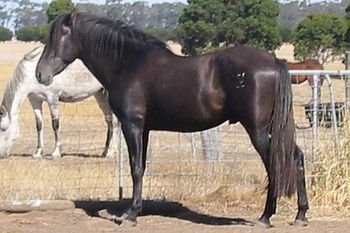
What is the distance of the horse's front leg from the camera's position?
9.41 m

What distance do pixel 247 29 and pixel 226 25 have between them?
140cm

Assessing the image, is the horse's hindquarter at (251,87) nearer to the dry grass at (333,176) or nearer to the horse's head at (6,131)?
the dry grass at (333,176)

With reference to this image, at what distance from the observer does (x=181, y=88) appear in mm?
9242

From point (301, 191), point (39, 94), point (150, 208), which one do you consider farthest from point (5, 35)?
point (301, 191)

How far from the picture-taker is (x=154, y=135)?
18.3 m

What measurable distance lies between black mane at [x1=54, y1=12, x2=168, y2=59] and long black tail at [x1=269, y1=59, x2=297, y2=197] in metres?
1.47

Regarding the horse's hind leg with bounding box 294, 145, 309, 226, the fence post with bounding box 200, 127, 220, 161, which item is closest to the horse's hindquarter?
the horse's hind leg with bounding box 294, 145, 309, 226

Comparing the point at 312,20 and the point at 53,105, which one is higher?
the point at 312,20

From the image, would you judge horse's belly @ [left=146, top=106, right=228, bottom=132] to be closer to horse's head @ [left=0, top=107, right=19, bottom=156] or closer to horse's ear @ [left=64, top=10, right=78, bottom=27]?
horse's ear @ [left=64, top=10, right=78, bottom=27]

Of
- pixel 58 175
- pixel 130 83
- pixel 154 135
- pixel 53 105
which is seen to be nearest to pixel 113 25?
pixel 130 83

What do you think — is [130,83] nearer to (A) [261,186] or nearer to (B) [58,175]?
(A) [261,186]

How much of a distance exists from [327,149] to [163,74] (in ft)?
8.57

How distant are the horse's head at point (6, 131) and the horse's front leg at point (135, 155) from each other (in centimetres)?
648

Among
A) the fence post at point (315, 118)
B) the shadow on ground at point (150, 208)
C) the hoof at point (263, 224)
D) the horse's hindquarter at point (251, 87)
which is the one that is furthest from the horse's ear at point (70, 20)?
the fence post at point (315, 118)
